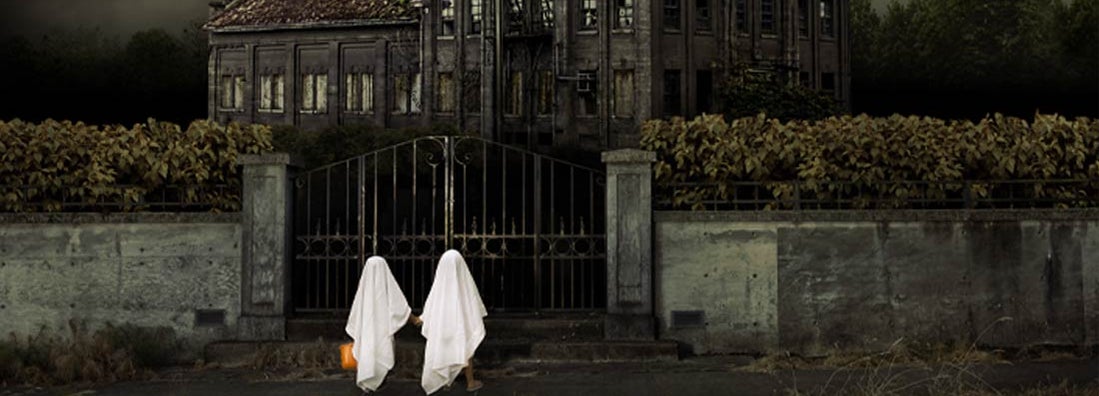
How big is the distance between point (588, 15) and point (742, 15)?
6555 millimetres

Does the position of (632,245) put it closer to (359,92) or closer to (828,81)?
(828,81)

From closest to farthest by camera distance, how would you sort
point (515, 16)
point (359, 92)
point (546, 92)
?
point (546, 92)
point (515, 16)
point (359, 92)

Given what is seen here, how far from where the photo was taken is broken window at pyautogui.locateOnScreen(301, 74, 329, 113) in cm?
4919

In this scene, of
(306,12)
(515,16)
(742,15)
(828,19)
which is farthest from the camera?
(306,12)

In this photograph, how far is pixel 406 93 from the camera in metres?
47.3

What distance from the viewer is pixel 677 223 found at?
525 inches

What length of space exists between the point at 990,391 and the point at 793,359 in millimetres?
2650

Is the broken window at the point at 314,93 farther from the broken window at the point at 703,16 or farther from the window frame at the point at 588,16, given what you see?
the broken window at the point at 703,16

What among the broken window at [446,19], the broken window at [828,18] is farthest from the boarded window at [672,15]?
the broken window at [446,19]

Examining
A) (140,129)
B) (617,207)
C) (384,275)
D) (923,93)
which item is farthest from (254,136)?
(923,93)

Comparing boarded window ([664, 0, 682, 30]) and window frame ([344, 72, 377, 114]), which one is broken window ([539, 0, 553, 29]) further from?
window frame ([344, 72, 377, 114])

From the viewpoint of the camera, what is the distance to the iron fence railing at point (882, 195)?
1339cm

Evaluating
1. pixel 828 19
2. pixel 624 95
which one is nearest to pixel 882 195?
pixel 624 95

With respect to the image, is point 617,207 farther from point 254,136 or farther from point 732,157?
point 254,136
